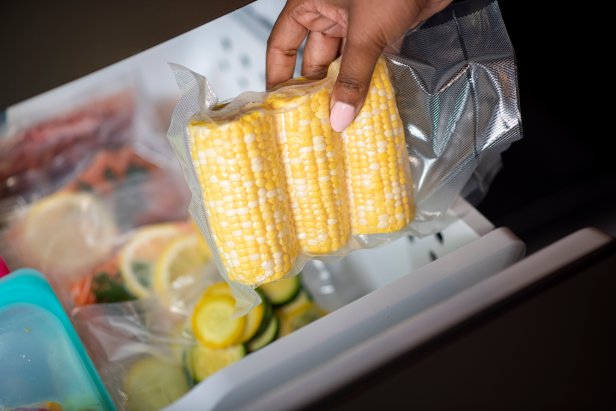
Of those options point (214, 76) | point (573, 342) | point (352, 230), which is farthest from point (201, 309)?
point (573, 342)

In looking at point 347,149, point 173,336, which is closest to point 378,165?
point 347,149

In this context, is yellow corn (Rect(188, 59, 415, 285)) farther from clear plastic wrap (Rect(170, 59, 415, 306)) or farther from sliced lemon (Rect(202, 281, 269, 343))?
sliced lemon (Rect(202, 281, 269, 343))

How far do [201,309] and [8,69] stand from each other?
41cm

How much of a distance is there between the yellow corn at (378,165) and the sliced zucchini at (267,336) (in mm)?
241

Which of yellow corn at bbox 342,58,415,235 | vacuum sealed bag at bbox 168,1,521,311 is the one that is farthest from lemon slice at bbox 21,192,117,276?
yellow corn at bbox 342,58,415,235

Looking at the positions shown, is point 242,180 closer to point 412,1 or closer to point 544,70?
point 412,1

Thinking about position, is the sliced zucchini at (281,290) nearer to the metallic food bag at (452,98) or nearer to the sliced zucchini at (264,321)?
the sliced zucchini at (264,321)

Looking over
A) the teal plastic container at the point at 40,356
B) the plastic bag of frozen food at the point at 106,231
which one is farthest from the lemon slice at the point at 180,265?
the teal plastic container at the point at 40,356

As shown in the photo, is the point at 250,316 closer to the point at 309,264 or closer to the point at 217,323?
the point at 217,323

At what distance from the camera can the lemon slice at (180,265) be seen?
913mm

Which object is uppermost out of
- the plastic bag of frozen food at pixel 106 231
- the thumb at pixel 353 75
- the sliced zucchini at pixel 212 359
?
the thumb at pixel 353 75

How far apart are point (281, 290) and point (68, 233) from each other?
36 centimetres

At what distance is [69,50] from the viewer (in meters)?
0.55

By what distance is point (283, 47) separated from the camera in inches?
29.5
